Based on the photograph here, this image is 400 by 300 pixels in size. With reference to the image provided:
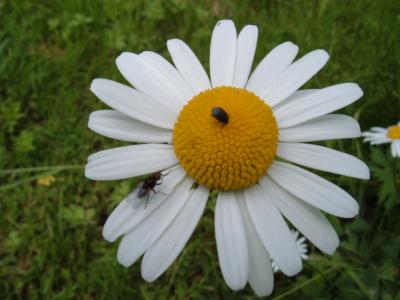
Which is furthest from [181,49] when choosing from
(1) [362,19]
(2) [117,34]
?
(1) [362,19]

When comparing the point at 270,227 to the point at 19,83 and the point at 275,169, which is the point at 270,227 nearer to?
the point at 275,169

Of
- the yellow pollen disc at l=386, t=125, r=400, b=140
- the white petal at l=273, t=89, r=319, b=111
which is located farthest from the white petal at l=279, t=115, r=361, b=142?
the yellow pollen disc at l=386, t=125, r=400, b=140

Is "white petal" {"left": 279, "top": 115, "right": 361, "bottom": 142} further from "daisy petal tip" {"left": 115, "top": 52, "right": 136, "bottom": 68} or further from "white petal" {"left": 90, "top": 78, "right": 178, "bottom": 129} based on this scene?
"daisy petal tip" {"left": 115, "top": 52, "right": 136, "bottom": 68}

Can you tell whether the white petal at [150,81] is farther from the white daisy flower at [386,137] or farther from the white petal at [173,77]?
the white daisy flower at [386,137]

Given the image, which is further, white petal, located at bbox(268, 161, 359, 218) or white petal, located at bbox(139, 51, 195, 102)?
white petal, located at bbox(139, 51, 195, 102)

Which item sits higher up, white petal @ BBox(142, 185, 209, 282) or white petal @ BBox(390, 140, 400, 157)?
white petal @ BBox(142, 185, 209, 282)

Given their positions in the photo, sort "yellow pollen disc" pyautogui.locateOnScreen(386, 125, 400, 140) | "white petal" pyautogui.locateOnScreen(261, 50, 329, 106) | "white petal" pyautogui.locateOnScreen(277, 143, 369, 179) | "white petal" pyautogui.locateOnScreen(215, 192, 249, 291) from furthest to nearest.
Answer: "yellow pollen disc" pyautogui.locateOnScreen(386, 125, 400, 140)
"white petal" pyautogui.locateOnScreen(261, 50, 329, 106)
"white petal" pyautogui.locateOnScreen(277, 143, 369, 179)
"white petal" pyautogui.locateOnScreen(215, 192, 249, 291)

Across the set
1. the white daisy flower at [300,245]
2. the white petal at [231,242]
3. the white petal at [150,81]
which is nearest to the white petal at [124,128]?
the white petal at [150,81]

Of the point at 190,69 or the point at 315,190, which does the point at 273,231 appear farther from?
the point at 190,69
